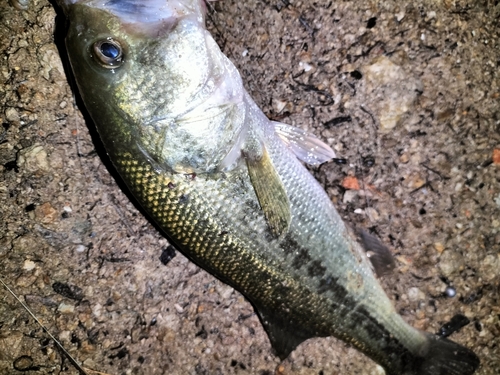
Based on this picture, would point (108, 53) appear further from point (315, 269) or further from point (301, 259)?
point (315, 269)

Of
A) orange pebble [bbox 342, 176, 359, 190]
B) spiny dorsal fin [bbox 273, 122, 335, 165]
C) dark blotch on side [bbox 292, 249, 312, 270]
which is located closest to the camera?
dark blotch on side [bbox 292, 249, 312, 270]

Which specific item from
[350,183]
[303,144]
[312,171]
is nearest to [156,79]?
[303,144]

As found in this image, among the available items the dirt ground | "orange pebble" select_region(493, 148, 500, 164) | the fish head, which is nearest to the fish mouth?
the fish head

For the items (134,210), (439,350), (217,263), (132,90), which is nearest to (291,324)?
(217,263)

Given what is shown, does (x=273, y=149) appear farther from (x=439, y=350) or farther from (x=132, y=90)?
(x=439, y=350)

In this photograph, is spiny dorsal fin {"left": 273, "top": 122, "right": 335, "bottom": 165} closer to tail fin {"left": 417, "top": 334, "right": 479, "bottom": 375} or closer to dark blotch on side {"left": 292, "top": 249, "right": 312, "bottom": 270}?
dark blotch on side {"left": 292, "top": 249, "right": 312, "bottom": 270}

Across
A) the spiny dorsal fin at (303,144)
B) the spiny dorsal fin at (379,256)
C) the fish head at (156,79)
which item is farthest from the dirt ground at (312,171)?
the fish head at (156,79)
